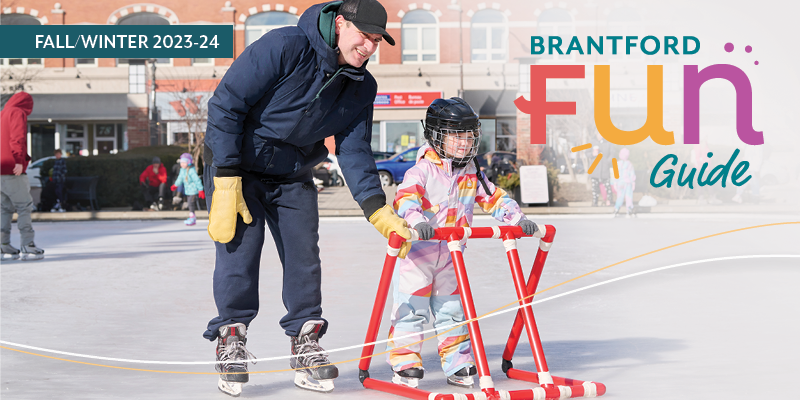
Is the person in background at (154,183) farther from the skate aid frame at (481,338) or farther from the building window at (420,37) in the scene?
the building window at (420,37)

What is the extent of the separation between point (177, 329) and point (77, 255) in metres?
5.67

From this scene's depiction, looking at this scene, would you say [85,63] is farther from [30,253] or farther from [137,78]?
[30,253]

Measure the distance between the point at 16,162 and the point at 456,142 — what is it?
7.08m

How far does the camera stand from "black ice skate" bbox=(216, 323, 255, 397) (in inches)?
149

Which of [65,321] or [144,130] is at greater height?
[144,130]

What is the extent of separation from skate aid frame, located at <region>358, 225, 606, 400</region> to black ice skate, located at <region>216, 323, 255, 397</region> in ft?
1.88

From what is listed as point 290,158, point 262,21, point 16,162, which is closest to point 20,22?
point 262,21

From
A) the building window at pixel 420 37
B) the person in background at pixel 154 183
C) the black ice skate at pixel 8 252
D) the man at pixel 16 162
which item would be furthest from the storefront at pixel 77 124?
the man at pixel 16 162

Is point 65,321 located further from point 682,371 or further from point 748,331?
point 748,331

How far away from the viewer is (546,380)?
359cm

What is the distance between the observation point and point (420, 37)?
1458 inches

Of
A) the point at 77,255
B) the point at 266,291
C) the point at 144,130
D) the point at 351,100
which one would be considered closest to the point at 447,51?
the point at 144,130

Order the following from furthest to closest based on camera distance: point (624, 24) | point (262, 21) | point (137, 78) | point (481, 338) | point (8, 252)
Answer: point (137, 78) < point (262, 21) < point (624, 24) < point (8, 252) < point (481, 338)

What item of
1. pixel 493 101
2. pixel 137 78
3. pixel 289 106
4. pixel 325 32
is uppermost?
pixel 137 78
